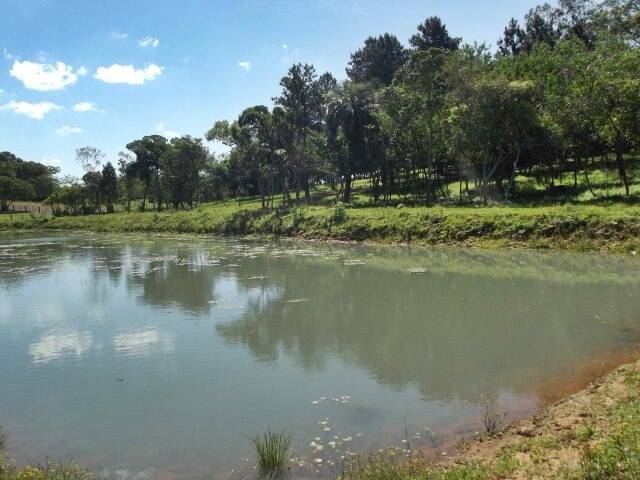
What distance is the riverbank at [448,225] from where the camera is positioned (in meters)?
25.7

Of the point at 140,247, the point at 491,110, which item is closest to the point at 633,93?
the point at 491,110

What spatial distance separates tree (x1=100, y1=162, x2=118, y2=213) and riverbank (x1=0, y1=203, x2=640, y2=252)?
2822 cm

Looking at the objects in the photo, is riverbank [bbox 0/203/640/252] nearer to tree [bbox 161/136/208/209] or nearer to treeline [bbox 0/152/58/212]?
tree [bbox 161/136/208/209]

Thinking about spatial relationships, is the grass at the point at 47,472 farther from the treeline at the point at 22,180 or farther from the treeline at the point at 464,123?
the treeline at the point at 22,180

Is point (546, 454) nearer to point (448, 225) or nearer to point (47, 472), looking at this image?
point (47, 472)

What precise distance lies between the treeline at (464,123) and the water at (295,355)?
9.31m

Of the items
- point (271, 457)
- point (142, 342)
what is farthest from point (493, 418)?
point (142, 342)

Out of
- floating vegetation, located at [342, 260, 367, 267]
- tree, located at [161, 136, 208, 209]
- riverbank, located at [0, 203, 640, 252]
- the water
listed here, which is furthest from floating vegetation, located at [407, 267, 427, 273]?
tree, located at [161, 136, 208, 209]

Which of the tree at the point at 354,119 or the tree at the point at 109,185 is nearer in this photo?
the tree at the point at 354,119

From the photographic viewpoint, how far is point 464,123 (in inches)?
1507

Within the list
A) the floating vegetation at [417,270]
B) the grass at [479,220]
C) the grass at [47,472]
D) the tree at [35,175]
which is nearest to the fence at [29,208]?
the tree at [35,175]

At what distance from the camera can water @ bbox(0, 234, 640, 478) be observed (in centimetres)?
802

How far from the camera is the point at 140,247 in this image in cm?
4259

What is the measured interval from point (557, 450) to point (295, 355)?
22.3 ft
